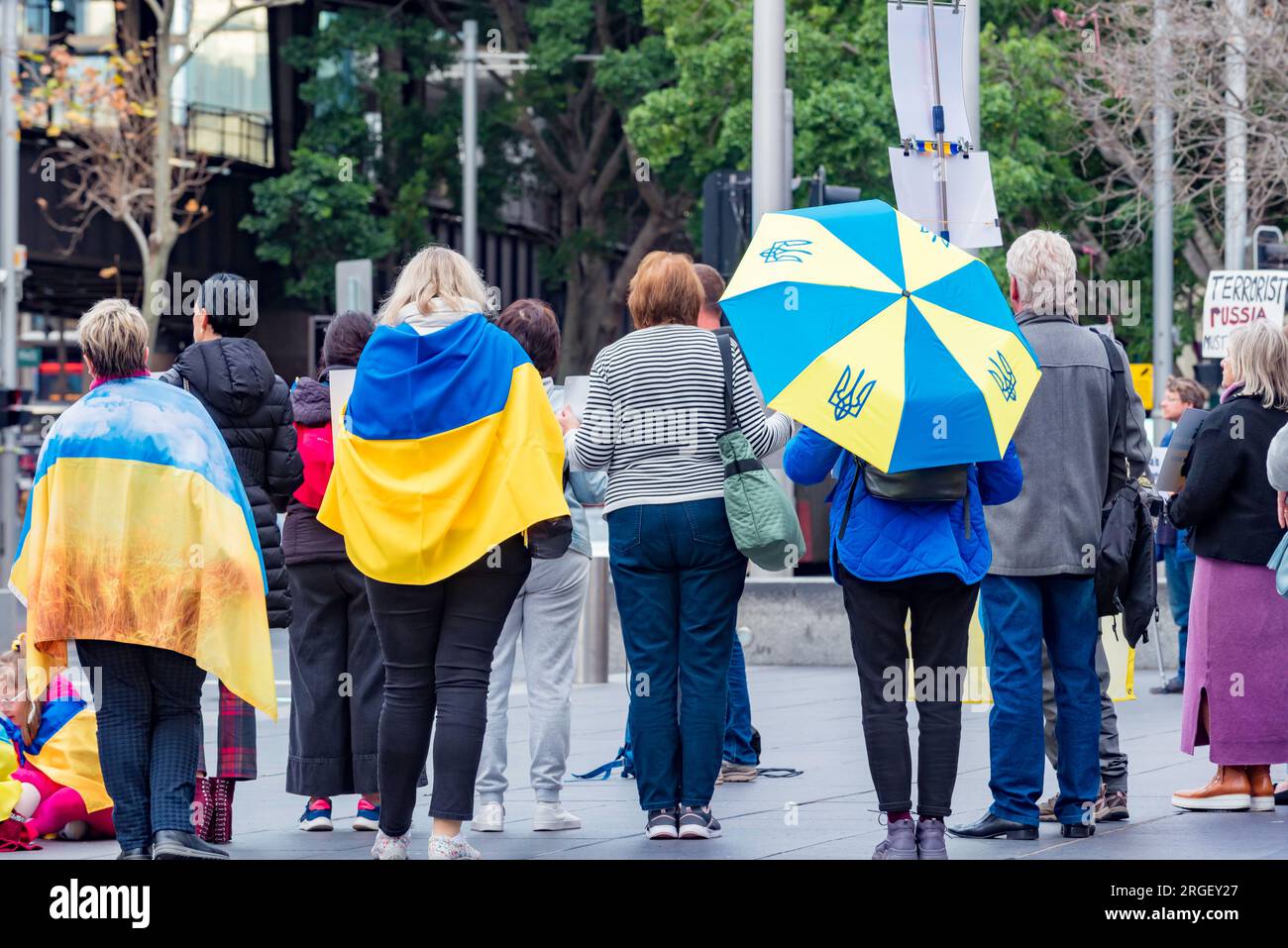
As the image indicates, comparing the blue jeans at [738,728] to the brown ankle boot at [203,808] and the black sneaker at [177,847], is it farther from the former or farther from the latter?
the black sneaker at [177,847]

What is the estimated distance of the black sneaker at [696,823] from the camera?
704 centimetres

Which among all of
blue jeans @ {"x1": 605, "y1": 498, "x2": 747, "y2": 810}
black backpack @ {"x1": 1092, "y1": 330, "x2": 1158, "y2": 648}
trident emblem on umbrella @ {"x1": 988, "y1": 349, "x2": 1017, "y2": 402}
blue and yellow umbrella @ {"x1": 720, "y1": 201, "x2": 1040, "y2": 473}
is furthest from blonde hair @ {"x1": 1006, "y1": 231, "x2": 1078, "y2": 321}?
blue jeans @ {"x1": 605, "y1": 498, "x2": 747, "y2": 810}

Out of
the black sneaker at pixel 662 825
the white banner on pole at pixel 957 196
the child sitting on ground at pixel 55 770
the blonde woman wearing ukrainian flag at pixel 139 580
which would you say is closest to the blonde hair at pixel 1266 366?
the white banner on pole at pixel 957 196

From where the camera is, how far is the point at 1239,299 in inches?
643

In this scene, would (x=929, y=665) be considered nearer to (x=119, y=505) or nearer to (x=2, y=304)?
(x=119, y=505)

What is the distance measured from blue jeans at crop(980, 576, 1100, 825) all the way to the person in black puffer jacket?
2.66m

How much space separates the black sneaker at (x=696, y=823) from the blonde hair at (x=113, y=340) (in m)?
2.42

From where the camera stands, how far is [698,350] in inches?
280

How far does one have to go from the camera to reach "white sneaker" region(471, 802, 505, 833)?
24.4 feet

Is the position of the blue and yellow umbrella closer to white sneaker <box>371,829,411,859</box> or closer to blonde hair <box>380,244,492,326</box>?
blonde hair <box>380,244,492,326</box>

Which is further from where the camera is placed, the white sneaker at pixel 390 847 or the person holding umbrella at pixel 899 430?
the white sneaker at pixel 390 847

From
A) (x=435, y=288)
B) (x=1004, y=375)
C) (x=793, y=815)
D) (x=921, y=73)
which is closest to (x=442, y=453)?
(x=435, y=288)
